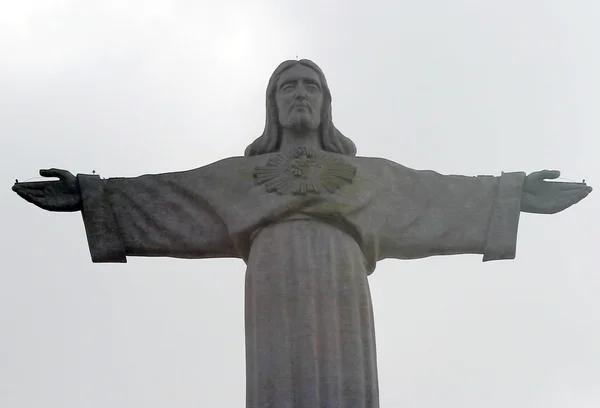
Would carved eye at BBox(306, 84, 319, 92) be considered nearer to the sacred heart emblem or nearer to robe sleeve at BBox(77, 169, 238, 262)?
the sacred heart emblem

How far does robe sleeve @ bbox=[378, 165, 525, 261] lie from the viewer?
12.6 m

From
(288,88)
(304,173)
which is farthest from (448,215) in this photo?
(288,88)

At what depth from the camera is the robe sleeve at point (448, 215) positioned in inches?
496

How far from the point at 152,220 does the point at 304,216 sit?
168 cm

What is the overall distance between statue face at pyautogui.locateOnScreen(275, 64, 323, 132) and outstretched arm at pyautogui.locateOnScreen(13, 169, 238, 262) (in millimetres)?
1115

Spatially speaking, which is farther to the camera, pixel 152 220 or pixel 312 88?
pixel 312 88

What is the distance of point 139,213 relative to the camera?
12.8 metres

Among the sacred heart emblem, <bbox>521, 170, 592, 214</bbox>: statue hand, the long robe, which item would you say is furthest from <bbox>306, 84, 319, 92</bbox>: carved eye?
<bbox>521, 170, 592, 214</bbox>: statue hand

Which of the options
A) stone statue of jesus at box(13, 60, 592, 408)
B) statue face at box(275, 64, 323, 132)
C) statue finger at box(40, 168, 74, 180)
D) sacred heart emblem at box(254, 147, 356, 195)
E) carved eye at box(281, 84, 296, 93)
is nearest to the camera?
stone statue of jesus at box(13, 60, 592, 408)

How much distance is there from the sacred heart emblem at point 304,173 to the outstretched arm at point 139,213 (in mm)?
683

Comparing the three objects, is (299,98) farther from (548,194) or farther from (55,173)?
(548,194)

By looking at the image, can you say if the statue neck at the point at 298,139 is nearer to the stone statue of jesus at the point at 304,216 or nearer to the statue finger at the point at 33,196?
the stone statue of jesus at the point at 304,216

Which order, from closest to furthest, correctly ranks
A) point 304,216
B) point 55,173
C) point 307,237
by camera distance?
1. point 307,237
2. point 304,216
3. point 55,173

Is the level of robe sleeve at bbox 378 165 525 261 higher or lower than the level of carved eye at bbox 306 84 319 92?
lower
